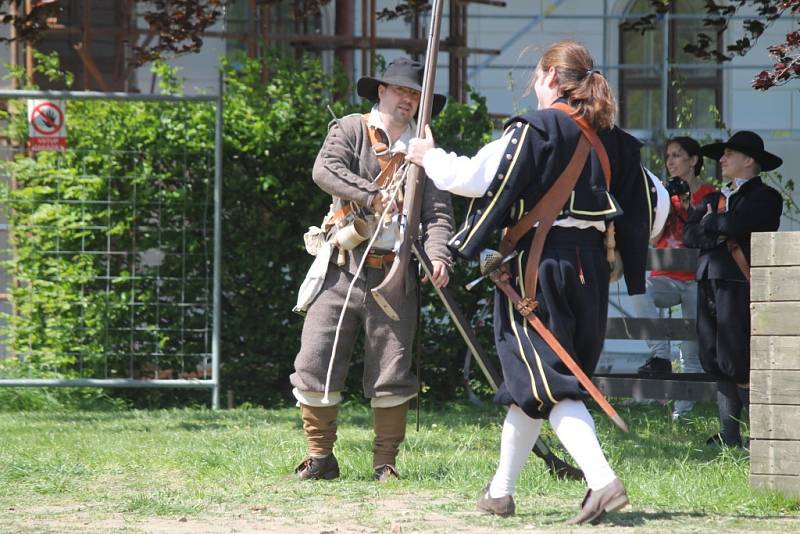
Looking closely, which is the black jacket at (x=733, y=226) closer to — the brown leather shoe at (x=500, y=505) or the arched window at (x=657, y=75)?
the brown leather shoe at (x=500, y=505)

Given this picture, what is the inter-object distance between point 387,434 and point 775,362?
5.56 ft

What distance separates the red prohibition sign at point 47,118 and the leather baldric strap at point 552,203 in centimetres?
527

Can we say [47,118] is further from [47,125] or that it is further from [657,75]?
[657,75]

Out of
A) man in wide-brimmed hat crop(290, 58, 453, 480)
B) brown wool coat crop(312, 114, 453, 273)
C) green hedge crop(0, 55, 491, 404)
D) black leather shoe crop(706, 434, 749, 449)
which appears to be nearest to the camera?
brown wool coat crop(312, 114, 453, 273)

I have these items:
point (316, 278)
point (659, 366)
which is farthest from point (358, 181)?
point (659, 366)

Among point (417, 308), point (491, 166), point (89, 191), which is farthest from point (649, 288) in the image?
point (491, 166)

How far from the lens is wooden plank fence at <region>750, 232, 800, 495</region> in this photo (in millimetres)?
5480

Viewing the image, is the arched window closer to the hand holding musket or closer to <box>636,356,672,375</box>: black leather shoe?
<box>636,356,672,375</box>: black leather shoe

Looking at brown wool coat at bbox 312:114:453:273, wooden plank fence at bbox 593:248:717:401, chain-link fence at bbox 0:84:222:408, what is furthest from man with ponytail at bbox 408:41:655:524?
chain-link fence at bbox 0:84:222:408

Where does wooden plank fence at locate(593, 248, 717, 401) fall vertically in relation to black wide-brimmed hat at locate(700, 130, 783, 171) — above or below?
below

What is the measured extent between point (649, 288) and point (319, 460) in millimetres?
3646

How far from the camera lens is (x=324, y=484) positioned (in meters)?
5.97

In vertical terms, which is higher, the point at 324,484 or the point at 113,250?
the point at 113,250

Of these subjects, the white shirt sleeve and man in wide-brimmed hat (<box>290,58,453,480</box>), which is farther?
man in wide-brimmed hat (<box>290,58,453,480</box>)
